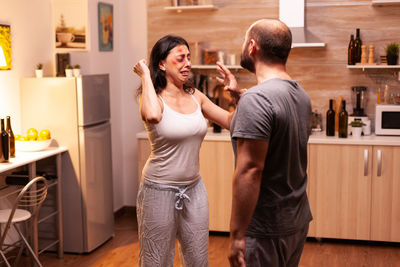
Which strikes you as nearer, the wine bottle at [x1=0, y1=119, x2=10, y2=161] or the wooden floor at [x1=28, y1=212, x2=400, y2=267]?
the wine bottle at [x1=0, y1=119, x2=10, y2=161]

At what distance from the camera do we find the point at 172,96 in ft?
8.54

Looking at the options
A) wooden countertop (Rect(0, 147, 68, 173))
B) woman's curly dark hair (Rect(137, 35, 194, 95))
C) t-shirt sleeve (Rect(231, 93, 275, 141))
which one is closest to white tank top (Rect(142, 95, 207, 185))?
woman's curly dark hair (Rect(137, 35, 194, 95))

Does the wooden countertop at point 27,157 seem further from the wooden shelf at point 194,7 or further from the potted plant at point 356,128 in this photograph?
the potted plant at point 356,128

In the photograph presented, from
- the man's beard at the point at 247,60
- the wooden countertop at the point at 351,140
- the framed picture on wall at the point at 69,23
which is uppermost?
the framed picture on wall at the point at 69,23

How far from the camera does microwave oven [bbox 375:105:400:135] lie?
440 cm

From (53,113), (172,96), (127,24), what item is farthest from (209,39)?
(172,96)

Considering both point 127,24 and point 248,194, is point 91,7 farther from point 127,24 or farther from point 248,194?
point 248,194

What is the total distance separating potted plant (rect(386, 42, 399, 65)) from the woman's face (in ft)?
7.89

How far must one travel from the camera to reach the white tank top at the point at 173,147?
245 centimetres

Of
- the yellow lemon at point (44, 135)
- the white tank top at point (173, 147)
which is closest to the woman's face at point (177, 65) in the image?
the white tank top at point (173, 147)

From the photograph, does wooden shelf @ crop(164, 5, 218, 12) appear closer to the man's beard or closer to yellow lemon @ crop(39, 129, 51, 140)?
yellow lemon @ crop(39, 129, 51, 140)

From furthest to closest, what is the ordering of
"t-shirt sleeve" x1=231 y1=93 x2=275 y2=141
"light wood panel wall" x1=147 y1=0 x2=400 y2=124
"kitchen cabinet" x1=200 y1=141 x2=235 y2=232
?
1. "light wood panel wall" x1=147 y1=0 x2=400 y2=124
2. "kitchen cabinet" x1=200 y1=141 x2=235 y2=232
3. "t-shirt sleeve" x1=231 y1=93 x2=275 y2=141

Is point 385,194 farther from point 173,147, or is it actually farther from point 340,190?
point 173,147

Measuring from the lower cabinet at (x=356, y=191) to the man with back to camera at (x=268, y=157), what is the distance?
2.48m
